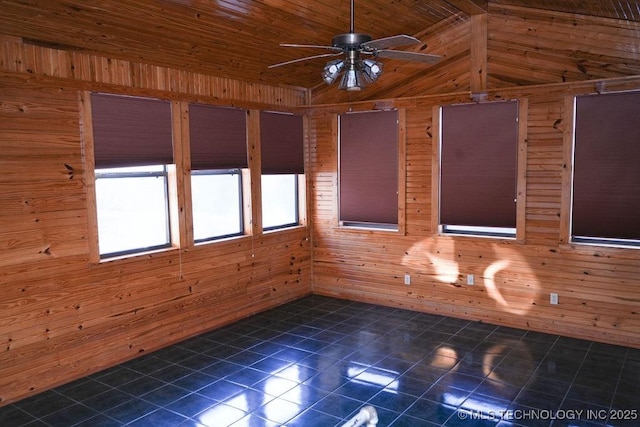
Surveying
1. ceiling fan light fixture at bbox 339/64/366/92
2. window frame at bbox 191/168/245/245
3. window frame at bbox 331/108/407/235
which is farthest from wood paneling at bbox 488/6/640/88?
window frame at bbox 191/168/245/245

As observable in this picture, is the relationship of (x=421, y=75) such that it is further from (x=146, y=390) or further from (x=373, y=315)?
(x=146, y=390)

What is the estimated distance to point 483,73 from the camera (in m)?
5.20

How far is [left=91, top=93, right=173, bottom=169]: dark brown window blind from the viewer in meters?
4.22

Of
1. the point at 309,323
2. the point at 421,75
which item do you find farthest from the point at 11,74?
the point at 421,75

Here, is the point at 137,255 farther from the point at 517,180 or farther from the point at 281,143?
the point at 517,180

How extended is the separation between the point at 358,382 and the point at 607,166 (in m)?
2.95

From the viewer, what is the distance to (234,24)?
4.35m

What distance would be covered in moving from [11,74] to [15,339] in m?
1.91

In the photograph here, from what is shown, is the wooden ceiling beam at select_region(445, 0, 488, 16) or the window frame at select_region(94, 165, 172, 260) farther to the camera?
the wooden ceiling beam at select_region(445, 0, 488, 16)

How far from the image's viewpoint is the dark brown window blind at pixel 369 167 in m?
5.93

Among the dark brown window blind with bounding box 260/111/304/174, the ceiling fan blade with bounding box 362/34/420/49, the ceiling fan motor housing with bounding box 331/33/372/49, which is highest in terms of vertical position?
the ceiling fan motor housing with bounding box 331/33/372/49

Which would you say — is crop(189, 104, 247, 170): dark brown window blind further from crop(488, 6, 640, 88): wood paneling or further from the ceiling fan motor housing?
crop(488, 6, 640, 88): wood paneling


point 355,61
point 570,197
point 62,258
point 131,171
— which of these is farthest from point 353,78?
point 570,197

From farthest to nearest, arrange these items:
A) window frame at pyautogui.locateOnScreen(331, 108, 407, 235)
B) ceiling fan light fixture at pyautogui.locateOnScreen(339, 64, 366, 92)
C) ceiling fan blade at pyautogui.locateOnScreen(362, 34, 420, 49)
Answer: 1. window frame at pyautogui.locateOnScreen(331, 108, 407, 235)
2. ceiling fan light fixture at pyautogui.locateOnScreen(339, 64, 366, 92)
3. ceiling fan blade at pyautogui.locateOnScreen(362, 34, 420, 49)
